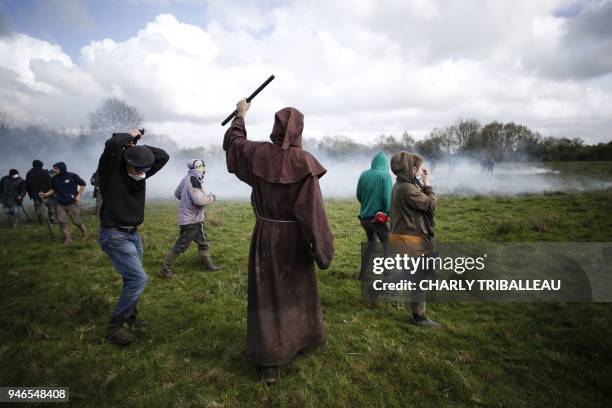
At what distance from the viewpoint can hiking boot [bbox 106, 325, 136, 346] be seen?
4152mm

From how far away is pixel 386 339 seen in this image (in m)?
4.27

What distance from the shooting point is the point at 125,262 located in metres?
4.00

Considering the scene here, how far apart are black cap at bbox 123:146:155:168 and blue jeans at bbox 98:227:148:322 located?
91 cm

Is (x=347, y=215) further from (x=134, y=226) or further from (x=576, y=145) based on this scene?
(x=576, y=145)

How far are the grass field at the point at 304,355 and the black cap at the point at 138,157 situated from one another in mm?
2416

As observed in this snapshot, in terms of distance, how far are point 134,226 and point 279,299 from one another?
223cm

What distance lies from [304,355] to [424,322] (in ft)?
6.41

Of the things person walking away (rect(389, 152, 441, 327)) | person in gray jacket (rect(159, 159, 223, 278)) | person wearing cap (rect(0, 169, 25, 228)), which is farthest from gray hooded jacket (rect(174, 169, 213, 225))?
person wearing cap (rect(0, 169, 25, 228))

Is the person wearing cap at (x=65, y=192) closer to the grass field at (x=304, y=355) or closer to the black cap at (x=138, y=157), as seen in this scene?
the grass field at (x=304, y=355)

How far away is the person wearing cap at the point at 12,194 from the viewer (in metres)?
13.5

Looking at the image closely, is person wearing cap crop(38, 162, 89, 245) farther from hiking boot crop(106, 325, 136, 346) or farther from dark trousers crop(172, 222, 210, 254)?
hiking boot crop(106, 325, 136, 346)

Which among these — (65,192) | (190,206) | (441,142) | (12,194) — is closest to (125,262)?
(190,206)

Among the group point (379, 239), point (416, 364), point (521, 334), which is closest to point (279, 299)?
point (416, 364)

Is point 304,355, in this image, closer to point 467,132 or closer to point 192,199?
point 192,199
